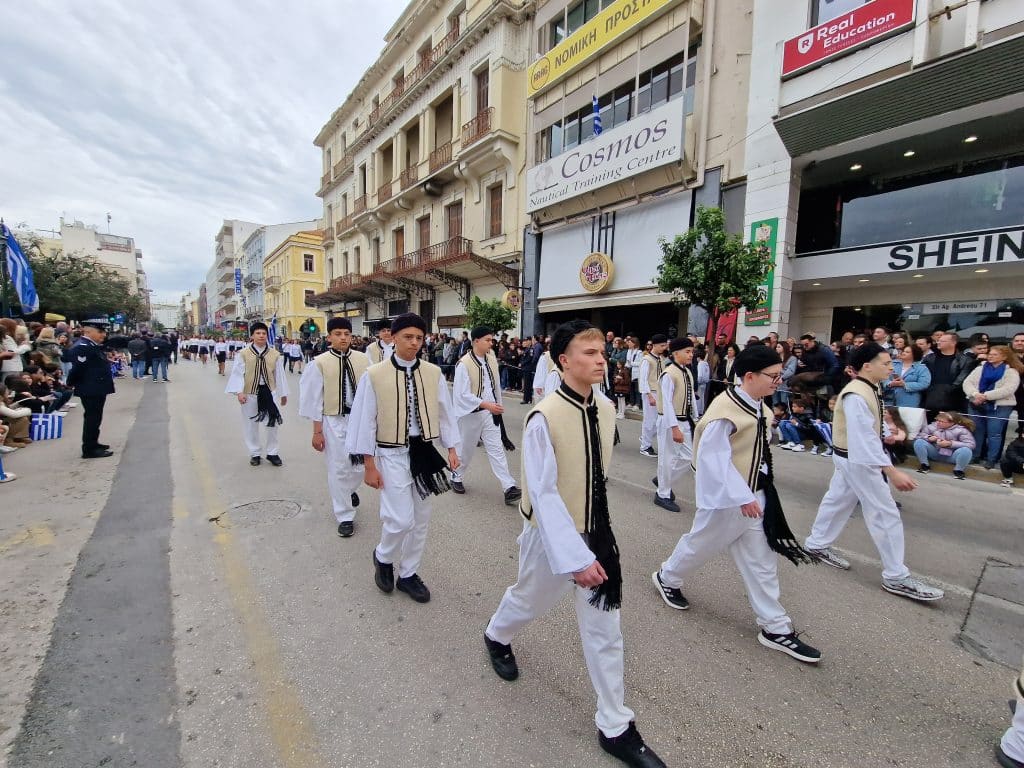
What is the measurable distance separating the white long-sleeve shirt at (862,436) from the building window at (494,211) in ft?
61.3

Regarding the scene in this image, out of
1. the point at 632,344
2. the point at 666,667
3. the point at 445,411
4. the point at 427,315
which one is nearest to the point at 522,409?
the point at 632,344

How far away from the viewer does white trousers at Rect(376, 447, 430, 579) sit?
313 cm

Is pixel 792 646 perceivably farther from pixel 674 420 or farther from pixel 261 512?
pixel 261 512

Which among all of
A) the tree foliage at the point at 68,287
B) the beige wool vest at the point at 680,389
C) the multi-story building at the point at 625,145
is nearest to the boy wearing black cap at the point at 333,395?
the beige wool vest at the point at 680,389

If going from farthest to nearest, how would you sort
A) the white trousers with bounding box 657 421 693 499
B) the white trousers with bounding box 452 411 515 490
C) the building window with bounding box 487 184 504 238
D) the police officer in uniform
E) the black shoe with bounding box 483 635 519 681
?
the building window with bounding box 487 184 504 238, the police officer in uniform, the white trousers with bounding box 452 411 515 490, the white trousers with bounding box 657 421 693 499, the black shoe with bounding box 483 635 519 681

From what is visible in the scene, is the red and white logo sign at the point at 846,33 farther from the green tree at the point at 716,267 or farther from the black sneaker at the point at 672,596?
the black sneaker at the point at 672,596

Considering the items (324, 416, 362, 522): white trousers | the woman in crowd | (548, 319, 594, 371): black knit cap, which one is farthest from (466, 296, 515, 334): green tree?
(548, 319, 594, 371): black knit cap

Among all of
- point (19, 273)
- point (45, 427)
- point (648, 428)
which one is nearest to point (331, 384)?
point (648, 428)

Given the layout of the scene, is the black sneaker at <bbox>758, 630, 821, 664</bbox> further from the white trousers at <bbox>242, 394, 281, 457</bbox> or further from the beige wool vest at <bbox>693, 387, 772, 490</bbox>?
the white trousers at <bbox>242, 394, 281, 457</bbox>

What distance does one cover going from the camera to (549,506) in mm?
1972

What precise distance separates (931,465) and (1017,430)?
1.04 metres

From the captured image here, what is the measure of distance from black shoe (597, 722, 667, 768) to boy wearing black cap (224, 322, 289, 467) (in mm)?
5676

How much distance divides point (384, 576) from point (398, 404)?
1.19m

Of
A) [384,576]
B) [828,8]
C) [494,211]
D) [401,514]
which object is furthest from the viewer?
[494,211]
